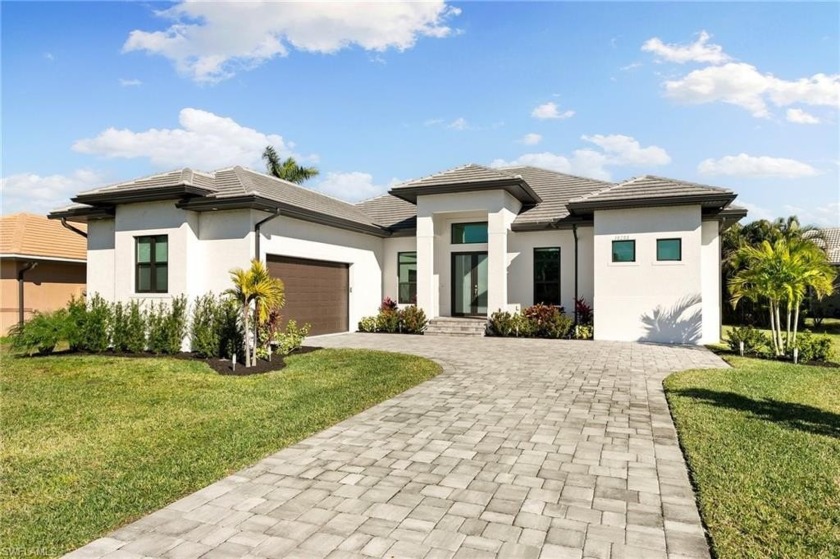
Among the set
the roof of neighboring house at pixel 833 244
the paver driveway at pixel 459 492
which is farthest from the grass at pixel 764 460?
the roof of neighboring house at pixel 833 244

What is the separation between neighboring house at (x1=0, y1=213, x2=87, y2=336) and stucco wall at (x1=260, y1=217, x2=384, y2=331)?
913 cm

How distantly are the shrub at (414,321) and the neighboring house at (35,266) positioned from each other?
11850mm

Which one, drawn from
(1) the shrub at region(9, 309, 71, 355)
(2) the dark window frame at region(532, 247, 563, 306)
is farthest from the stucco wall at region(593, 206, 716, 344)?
(1) the shrub at region(9, 309, 71, 355)

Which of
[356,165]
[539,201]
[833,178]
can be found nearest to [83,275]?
[356,165]

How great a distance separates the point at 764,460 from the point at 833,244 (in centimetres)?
3776

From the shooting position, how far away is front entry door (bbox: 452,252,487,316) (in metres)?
18.9

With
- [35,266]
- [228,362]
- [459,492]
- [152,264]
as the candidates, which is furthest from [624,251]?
[35,266]

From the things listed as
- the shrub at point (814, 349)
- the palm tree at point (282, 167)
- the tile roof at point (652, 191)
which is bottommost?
the shrub at point (814, 349)

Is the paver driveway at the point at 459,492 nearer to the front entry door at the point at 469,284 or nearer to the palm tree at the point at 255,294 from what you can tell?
the palm tree at the point at 255,294

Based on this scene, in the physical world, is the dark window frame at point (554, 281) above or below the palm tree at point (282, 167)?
below

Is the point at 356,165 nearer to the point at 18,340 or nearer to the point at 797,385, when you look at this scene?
the point at 18,340

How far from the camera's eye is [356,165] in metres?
18.8

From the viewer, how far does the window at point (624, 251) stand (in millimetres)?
15016

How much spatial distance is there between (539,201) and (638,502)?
15845mm
